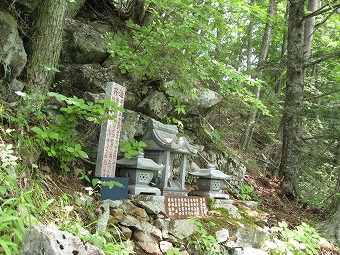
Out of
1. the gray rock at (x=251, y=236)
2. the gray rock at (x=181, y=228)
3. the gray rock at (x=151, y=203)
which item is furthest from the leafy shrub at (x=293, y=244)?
the gray rock at (x=151, y=203)

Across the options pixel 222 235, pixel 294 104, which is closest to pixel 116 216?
pixel 222 235

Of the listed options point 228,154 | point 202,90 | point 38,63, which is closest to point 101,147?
point 38,63

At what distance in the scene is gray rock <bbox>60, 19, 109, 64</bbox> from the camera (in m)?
7.01

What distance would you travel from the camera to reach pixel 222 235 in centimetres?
558

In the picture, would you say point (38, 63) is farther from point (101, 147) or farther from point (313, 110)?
point (313, 110)

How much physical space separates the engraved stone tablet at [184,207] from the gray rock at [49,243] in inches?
113

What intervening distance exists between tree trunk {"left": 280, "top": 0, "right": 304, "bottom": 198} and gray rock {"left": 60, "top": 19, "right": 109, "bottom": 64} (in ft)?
17.3

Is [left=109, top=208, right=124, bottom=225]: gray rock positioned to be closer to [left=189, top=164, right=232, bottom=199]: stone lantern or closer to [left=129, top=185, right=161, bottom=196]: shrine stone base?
[left=129, top=185, right=161, bottom=196]: shrine stone base

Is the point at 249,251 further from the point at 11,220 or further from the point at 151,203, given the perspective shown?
the point at 11,220

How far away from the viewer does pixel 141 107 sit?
24.6 ft

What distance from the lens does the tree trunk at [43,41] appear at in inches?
202

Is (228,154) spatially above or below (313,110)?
below

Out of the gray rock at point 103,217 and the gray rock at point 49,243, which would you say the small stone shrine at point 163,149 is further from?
the gray rock at point 49,243

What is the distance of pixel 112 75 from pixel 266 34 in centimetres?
702
